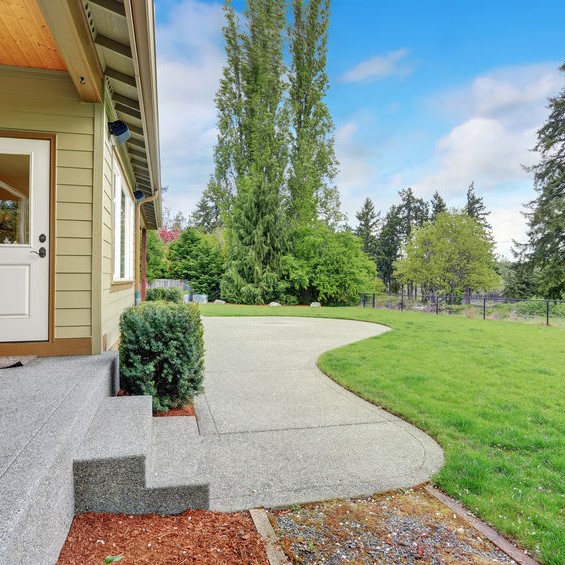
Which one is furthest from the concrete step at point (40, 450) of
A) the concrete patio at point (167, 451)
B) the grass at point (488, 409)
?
the grass at point (488, 409)

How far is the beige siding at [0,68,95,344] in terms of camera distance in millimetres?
3330

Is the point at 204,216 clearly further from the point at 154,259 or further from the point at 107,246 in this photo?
the point at 107,246

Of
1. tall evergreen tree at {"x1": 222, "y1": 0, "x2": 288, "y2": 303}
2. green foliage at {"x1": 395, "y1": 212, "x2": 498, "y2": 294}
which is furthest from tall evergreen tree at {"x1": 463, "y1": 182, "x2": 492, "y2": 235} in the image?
tall evergreen tree at {"x1": 222, "y1": 0, "x2": 288, "y2": 303}

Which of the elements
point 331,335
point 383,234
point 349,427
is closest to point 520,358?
point 331,335

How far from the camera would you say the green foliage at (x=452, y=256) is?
2347cm

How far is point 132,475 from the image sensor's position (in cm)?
192

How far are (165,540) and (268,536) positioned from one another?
18.4 inches

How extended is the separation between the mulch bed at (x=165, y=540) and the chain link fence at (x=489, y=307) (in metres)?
12.3

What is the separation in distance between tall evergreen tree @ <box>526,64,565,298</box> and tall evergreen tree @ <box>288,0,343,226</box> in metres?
9.78

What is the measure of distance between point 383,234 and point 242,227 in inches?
976

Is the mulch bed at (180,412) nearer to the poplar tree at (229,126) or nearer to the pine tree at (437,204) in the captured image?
the poplar tree at (229,126)

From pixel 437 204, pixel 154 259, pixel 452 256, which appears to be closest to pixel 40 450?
pixel 154 259

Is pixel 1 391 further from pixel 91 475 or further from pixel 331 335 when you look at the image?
pixel 331 335

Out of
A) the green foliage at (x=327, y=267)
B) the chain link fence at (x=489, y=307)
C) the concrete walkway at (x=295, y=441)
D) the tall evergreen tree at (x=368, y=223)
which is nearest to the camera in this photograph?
the concrete walkway at (x=295, y=441)
